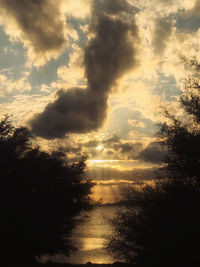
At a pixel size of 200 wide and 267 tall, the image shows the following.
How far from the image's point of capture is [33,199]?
1695cm

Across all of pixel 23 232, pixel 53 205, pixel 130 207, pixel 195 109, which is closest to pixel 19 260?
pixel 23 232

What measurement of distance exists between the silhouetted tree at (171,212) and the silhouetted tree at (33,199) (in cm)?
508

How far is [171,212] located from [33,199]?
9.75m

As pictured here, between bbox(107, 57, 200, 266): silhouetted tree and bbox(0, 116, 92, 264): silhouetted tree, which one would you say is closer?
bbox(107, 57, 200, 266): silhouetted tree

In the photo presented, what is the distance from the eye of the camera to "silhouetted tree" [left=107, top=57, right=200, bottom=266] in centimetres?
1216

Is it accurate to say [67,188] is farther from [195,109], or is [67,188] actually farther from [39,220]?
[195,109]

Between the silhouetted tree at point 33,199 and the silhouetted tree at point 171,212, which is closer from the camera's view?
the silhouetted tree at point 171,212

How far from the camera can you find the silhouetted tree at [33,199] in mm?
15914

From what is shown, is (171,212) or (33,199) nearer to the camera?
(171,212)

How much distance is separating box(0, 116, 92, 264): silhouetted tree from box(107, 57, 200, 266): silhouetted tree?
508 cm

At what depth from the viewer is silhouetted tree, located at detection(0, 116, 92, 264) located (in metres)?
15.9

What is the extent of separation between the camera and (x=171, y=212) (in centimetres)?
1278

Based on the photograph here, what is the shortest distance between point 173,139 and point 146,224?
18.3 ft

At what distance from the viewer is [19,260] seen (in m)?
16.8
